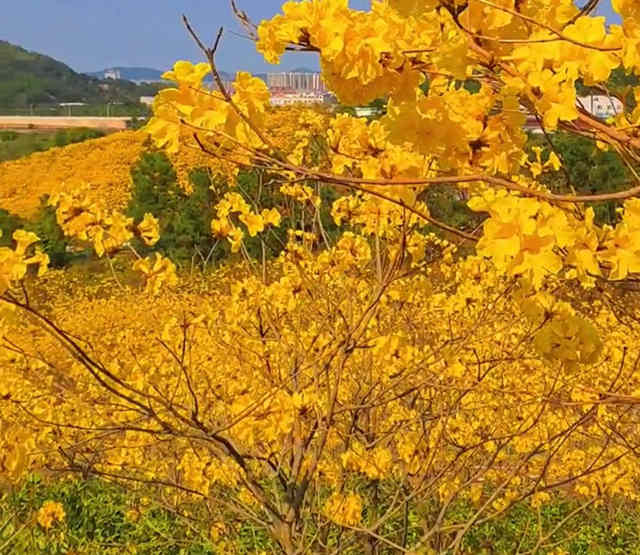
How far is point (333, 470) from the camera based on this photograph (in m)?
3.58

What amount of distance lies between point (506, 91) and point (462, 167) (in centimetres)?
20

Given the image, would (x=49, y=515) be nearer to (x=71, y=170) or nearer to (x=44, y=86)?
(x=71, y=170)

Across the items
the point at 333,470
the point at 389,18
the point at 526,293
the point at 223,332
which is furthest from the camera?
the point at 223,332

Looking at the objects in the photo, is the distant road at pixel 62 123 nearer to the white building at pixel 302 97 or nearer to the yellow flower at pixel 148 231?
the white building at pixel 302 97

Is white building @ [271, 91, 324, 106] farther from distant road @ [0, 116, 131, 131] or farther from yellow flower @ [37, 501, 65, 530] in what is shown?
distant road @ [0, 116, 131, 131]

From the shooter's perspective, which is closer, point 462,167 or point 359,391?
point 462,167

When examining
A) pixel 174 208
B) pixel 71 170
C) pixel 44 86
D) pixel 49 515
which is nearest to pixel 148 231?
pixel 49 515

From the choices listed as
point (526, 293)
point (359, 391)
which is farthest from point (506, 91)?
point (359, 391)

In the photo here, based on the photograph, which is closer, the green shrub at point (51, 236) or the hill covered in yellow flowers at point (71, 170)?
the green shrub at point (51, 236)

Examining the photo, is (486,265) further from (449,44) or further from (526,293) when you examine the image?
(449,44)

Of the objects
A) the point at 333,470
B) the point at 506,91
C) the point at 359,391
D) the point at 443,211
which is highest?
the point at 506,91

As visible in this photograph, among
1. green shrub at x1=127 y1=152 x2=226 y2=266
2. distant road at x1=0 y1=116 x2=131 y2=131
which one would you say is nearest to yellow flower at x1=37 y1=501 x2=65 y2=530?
green shrub at x1=127 y1=152 x2=226 y2=266

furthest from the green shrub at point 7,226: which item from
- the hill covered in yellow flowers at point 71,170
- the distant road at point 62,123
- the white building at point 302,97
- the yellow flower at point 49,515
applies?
the distant road at point 62,123

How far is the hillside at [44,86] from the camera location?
10319 centimetres
